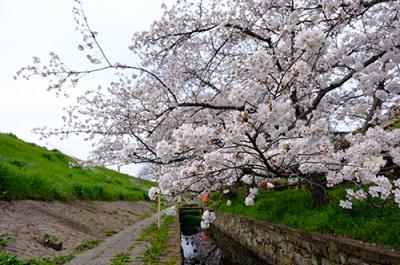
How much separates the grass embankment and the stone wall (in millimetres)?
197

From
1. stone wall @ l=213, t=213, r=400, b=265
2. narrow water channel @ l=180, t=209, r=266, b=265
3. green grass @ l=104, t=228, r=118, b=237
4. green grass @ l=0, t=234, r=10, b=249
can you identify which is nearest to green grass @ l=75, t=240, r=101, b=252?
green grass @ l=0, t=234, r=10, b=249

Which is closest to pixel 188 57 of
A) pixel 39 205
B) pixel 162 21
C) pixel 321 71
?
pixel 162 21

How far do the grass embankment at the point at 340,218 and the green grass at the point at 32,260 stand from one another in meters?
4.23

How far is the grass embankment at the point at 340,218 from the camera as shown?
438 cm

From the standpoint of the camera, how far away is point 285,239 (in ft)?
22.1

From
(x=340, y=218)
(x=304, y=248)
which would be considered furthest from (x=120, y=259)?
(x=340, y=218)

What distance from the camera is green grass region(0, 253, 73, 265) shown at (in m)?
4.66

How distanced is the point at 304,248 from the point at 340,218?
85 centimetres

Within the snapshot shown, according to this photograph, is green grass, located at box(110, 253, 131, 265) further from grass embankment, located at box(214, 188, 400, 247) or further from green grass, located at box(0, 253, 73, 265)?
grass embankment, located at box(214, 188, 400, 247)

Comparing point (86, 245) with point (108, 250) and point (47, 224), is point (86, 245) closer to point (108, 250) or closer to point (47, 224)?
point (108, 250)

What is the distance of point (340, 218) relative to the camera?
5.45 metres

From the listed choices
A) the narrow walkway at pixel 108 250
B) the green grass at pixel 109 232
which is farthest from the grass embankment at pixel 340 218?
the green grass at pixel 109 232

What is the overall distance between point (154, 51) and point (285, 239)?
456 centimetres

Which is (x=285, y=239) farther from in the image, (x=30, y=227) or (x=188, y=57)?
(x=30, y=227)
